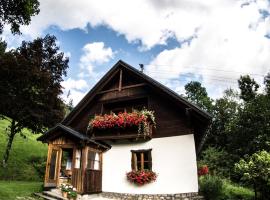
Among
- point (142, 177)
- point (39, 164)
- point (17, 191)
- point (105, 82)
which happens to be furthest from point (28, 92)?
point (142, 177)

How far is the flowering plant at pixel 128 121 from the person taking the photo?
49.3ft

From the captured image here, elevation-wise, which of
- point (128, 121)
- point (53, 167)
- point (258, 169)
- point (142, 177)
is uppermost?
point (128, 121)

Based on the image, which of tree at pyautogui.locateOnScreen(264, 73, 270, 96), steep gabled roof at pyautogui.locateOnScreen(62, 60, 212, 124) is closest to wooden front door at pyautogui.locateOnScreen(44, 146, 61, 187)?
steep gabled roof at pyautogui.locateOnScreen(62, 60, 212, 124)

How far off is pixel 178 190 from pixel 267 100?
20.6m

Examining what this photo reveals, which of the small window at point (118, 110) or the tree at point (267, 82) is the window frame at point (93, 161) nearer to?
the small window at point (118, 110)

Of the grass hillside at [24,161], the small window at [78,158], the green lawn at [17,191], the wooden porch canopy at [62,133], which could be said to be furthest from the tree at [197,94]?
the green lawn at [17,191]

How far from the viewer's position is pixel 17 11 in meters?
9.02

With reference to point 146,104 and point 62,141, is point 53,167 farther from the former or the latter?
point 146,104

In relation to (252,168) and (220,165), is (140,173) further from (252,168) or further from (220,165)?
(220,165)

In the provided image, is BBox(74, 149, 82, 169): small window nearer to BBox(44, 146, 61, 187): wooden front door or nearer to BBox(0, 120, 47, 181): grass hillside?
BBox(44, 146, 61, 187): wooden front door

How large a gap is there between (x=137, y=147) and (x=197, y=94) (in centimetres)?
3635

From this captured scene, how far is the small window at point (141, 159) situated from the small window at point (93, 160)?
2176mm

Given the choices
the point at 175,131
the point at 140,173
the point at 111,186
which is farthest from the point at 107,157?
the point at 175,131

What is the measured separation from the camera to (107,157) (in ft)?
54.8
